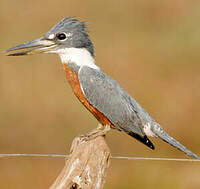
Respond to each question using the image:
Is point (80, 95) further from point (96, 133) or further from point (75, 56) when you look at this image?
point (96, 133)

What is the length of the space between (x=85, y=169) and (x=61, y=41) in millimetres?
1921

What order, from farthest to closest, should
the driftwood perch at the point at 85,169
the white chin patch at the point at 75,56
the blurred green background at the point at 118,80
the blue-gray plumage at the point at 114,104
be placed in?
the blurred green background at the point at 118,80 → the white chin patch at the point at 75,56 → the blue-gray plumage at the point at 114,104 → the driftwood perch at the point at 85,169

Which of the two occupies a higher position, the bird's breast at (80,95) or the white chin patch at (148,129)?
the bird's breast at (80,95)

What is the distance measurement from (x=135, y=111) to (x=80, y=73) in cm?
62

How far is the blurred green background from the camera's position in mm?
8453

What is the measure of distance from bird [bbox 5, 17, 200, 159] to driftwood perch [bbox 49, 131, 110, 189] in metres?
1.24

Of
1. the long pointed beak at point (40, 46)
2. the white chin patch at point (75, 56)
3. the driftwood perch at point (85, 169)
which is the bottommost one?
the driftwood perch at point (85, 169)

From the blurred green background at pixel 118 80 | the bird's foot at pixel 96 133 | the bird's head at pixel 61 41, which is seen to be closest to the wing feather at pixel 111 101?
the bird's foot at pixel 96 133

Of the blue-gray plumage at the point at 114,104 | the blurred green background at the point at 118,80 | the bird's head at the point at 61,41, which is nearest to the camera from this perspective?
the blue-gray plumage at the point at 114,104

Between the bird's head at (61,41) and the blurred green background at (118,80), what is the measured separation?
3109mm

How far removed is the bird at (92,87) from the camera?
17.0 ft

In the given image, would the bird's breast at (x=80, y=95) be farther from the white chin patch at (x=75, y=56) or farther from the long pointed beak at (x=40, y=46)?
the long pointed beak at (x=40, y=46)

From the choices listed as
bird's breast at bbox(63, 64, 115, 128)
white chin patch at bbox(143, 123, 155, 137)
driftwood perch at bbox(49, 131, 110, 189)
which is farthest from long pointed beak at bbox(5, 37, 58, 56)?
driftwood perch at bbox(49, 131, 110, 189)

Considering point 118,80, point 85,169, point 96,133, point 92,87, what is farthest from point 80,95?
point 118,80
